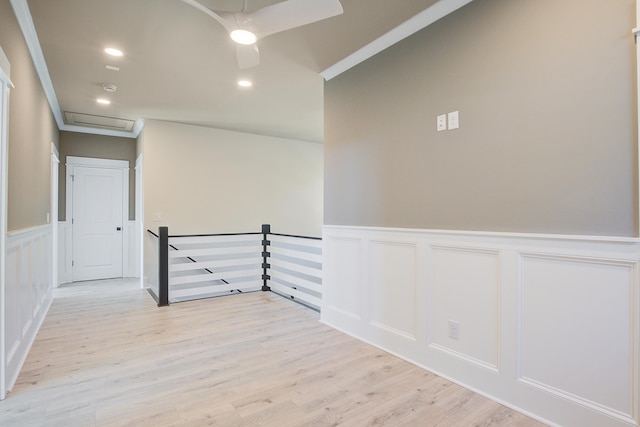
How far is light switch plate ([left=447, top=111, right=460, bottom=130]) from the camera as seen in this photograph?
7.29 ft

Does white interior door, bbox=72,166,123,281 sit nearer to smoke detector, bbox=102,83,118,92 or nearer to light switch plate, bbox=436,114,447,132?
smoke detector, bbox=102,83,118,92

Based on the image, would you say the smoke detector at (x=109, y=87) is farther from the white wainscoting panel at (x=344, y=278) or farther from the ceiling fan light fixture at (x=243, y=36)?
the white wainscoting panel at (x=344, y=278)

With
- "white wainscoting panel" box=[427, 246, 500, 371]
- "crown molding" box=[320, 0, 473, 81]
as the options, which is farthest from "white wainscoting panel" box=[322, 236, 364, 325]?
"crown molding" box=[320, 0, 473, 81]

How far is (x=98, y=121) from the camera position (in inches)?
200

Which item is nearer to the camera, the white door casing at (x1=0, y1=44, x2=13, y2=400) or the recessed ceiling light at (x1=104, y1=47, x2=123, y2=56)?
the white door casing at (x1=0, y1=44, x2=13, y2=400)

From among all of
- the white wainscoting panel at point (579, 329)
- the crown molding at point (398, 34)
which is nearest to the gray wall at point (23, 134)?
the crown molding at point (398, 34)

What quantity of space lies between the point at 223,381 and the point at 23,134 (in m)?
2.43

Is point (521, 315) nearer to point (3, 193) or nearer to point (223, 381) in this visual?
point (223, 381)

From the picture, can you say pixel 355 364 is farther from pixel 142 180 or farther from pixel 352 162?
pixel 142 180

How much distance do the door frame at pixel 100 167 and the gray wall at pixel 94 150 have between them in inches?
1.8

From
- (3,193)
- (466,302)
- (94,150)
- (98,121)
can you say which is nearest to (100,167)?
(94,150)

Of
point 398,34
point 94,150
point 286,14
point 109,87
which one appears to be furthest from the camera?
point 94,150

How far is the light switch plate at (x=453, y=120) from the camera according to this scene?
2221mm

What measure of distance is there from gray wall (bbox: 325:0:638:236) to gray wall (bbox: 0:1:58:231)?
2.48 m
